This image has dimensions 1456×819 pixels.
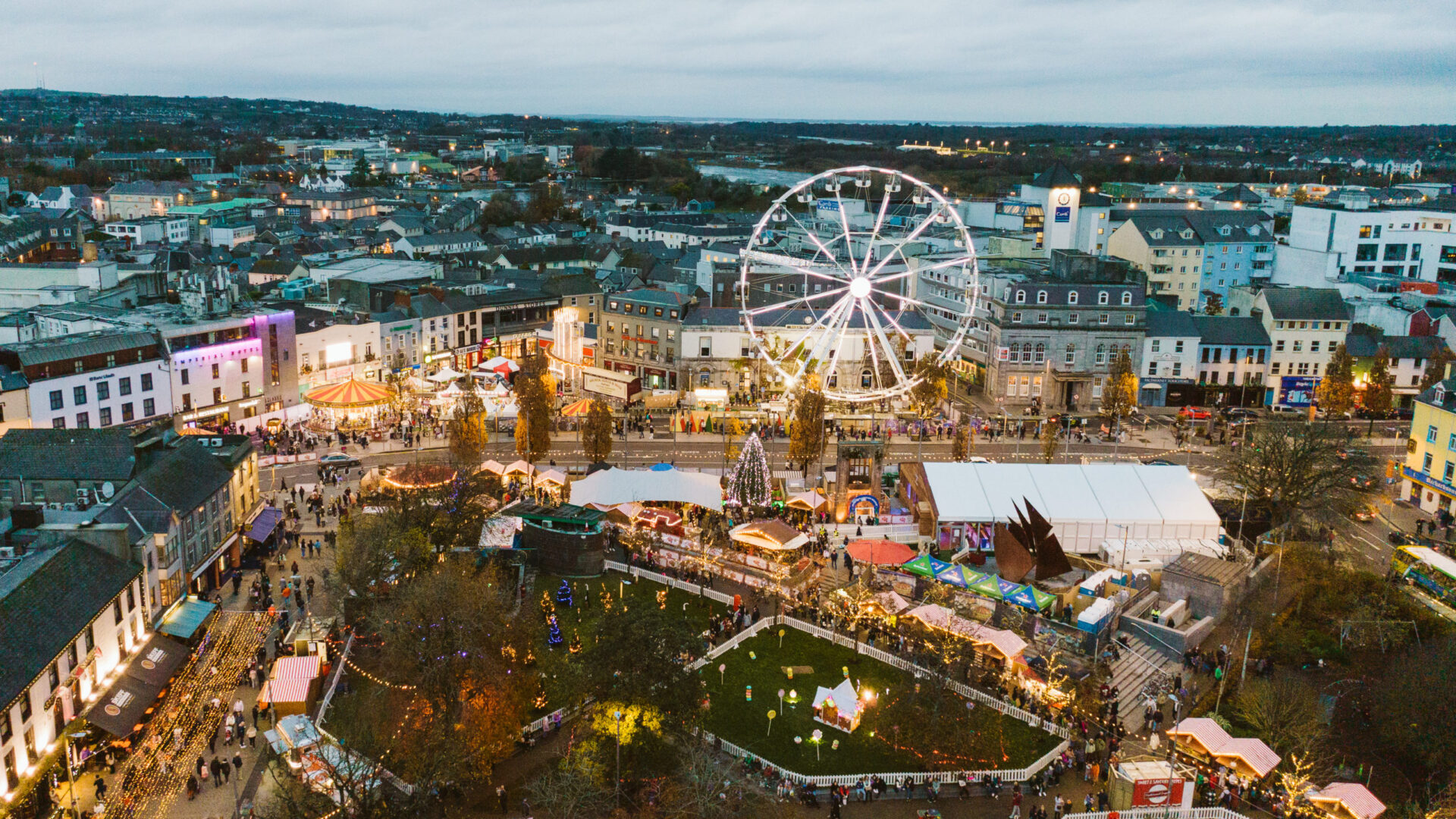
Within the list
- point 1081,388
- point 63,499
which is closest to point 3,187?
point 63,499

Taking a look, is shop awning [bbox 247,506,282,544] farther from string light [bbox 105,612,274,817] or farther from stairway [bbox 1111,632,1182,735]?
stairway [bbox 1111,632,1182,735]

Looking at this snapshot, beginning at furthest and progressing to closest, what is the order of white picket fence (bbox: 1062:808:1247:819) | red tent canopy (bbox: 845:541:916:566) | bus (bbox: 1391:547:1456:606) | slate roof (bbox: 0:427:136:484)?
red tent canopy (bbox: 845:541:916:566) < bus (bbox: 1391:547:1456:606) < slate roof (bbox: 0:427:136:484) < white picket fence (bbox: 1062:808:1247:819)

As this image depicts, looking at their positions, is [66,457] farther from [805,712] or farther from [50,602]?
[805,712]

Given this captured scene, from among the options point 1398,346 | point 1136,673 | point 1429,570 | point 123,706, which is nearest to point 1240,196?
point 1398,346

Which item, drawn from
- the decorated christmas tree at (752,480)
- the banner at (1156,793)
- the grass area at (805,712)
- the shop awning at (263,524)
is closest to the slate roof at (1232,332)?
the decorated christmas tree at (752,480)

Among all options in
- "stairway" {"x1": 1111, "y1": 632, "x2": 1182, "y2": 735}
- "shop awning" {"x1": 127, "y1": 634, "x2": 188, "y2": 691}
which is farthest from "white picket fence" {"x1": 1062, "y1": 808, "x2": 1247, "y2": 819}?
"shop awning" {"x1": 127, "y1": 634, "x2": 188, "y2": 691}

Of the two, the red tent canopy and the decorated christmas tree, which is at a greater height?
the decorated christmas tree
